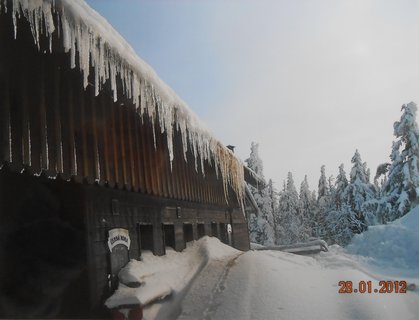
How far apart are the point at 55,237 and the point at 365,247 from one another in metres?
10.7

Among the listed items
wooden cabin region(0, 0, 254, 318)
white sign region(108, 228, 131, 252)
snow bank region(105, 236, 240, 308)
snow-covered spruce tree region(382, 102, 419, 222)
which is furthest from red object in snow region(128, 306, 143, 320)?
snow-covered spruce tree region(382, 102, 419, 222)

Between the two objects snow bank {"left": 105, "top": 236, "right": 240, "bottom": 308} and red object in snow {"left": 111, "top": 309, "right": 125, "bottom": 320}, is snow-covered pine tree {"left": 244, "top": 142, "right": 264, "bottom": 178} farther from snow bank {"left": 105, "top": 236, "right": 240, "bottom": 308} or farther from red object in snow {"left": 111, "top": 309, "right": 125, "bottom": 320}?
red object in snow {"left": 111, "top": 309, "right": 125, "bottom": 320}

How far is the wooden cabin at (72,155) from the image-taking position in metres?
4.69

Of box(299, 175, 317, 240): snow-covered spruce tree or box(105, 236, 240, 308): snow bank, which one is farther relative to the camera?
box(299, 175, 317, 240): snow-covered spruce tree

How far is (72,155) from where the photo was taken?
5520 millimetres

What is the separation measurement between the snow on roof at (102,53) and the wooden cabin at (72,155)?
2 centimetres

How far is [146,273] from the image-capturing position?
23.6 feet

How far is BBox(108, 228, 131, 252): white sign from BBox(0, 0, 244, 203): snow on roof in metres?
2.12

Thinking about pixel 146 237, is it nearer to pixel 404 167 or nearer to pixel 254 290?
pixel 254 290

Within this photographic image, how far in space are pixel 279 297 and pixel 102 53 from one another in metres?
4.37

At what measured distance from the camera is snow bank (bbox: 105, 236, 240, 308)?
19.5ft
